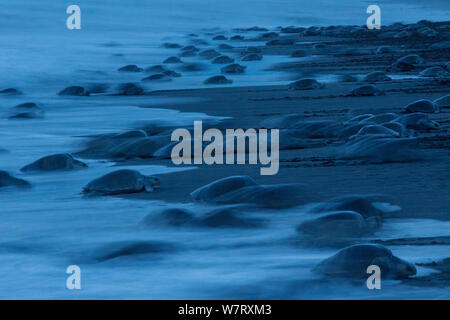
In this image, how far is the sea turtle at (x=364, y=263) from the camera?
136 inches

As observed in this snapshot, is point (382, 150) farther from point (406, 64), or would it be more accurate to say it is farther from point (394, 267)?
point (406, 64)

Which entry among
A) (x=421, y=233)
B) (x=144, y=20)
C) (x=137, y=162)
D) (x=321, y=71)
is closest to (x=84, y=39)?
(x=144, y=20)

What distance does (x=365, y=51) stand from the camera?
1809 centimetres

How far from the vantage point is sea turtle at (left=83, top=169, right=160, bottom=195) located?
517cm

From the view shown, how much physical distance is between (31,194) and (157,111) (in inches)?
170

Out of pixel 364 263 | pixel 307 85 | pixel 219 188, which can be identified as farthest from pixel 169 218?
pixel 307 85

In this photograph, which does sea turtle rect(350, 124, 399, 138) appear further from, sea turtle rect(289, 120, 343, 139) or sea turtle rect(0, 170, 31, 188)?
sea turtle rect(0, 170, 31, 188)

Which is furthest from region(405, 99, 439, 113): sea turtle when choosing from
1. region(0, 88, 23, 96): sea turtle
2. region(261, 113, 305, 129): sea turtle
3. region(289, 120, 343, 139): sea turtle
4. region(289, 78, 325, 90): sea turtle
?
region(0, 88, 23, 96): sea turtle

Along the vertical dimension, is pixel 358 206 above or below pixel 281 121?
below

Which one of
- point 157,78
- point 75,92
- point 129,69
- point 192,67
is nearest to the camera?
point 75,92

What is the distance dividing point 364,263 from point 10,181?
2.60m

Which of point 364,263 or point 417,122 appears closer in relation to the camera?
point 364,263

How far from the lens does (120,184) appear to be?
5.22 meters

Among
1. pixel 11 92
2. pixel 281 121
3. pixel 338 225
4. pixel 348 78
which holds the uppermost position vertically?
pixel 11 92
